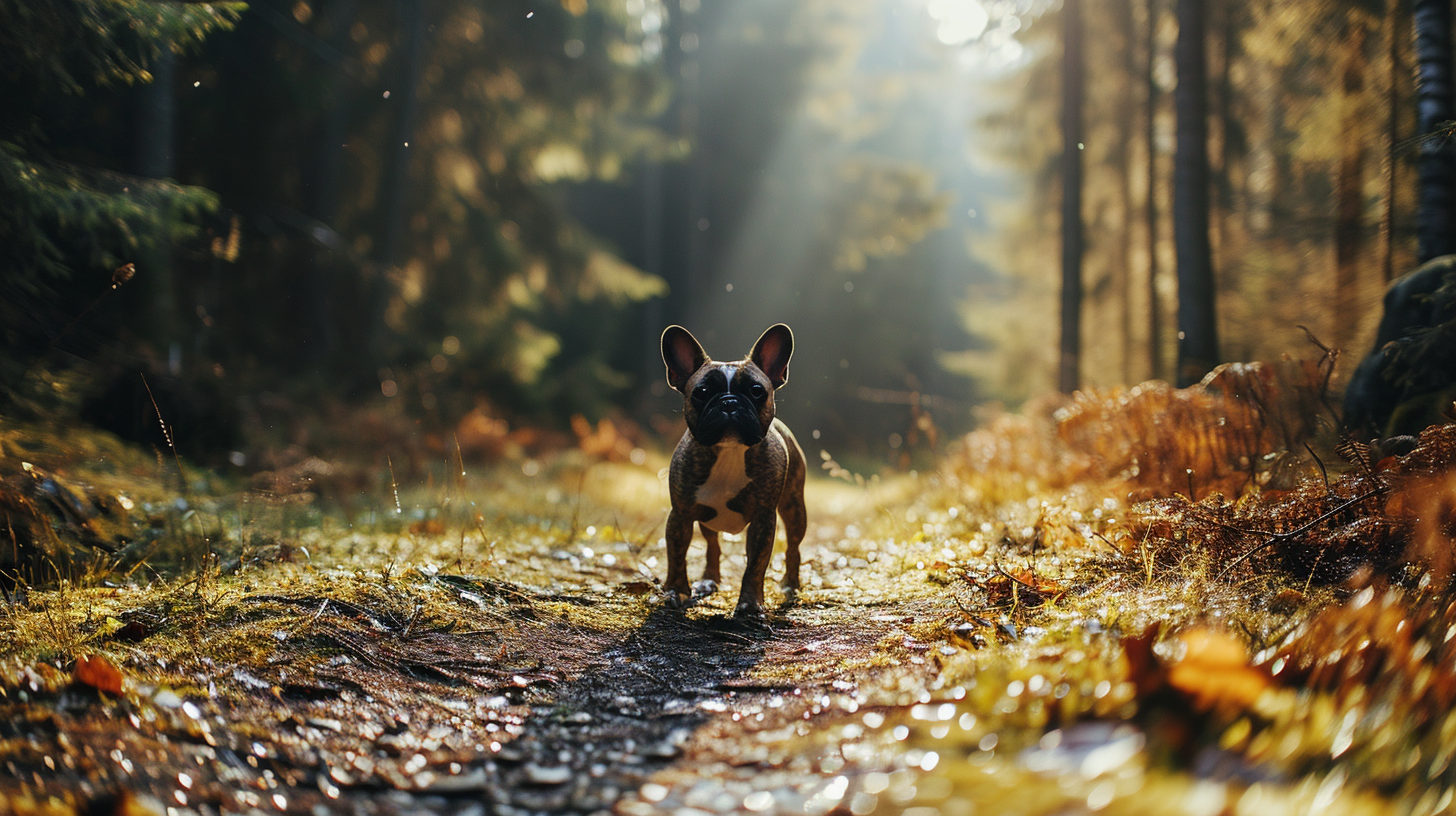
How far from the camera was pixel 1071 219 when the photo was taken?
38.4ft

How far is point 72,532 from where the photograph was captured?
394cm

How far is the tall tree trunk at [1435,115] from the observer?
517 centimetres

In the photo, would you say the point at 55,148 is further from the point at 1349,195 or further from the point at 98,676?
the point at 1349,195

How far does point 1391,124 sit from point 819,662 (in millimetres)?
7637

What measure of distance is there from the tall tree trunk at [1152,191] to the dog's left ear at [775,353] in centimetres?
984

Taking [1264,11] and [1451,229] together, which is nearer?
[1451,229]

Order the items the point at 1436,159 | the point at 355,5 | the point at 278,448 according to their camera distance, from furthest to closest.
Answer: the point at 355,5
the point at 278,448
the point at 1436,159

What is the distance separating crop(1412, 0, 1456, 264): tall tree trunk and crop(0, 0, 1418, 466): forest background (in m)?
1.03

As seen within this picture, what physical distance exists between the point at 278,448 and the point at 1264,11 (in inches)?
485

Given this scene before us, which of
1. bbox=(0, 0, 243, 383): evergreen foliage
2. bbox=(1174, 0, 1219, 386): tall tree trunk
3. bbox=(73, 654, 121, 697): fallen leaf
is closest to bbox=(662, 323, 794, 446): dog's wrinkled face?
bbox=(73, 654, 121, 697): fallen leaf

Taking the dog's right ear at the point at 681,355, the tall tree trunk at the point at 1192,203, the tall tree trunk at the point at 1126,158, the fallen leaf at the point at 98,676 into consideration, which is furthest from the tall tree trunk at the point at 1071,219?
the fallen leaf at the point at 98,676

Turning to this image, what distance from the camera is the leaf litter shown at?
6.26ft

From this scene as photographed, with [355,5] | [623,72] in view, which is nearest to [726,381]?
[355,5]

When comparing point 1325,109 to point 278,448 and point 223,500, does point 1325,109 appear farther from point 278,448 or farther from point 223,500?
point 278,448
